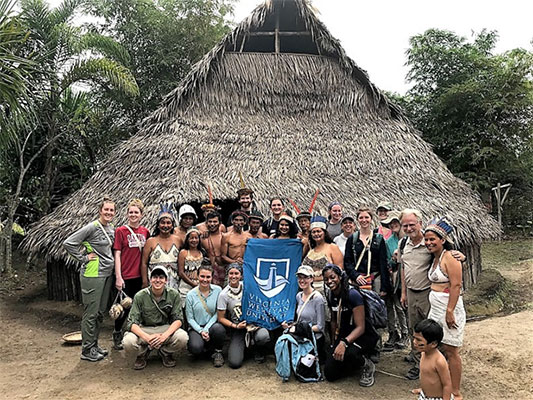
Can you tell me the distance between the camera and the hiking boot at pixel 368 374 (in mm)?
3900

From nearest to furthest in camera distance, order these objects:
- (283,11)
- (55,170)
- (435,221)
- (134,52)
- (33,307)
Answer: (435,221) → (33,307) → (283,11) → (55,170) → (134,52)

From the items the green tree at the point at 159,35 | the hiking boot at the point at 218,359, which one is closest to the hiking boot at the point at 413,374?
the hiking boot at the point at 218,359

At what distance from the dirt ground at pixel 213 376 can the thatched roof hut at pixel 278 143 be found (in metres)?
1.81

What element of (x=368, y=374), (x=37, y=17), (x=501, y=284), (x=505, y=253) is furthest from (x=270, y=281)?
(x=505, y=253)

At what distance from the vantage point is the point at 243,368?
4305 mm

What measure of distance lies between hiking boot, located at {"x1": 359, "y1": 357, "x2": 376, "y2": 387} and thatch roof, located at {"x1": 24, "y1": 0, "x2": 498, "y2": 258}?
2969 millimetres

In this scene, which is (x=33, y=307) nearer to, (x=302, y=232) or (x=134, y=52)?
(x=302, y=232)

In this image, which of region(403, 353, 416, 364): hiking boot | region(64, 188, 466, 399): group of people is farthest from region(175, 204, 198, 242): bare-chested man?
region(403, 353, 416, 364): hiking boot

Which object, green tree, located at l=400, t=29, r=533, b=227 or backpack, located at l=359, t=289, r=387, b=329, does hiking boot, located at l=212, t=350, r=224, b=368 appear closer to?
backpack, located at l=359, t=289, r=387, b=329

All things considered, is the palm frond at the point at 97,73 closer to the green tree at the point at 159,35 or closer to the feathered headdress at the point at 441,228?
the green tree at the point at 159,35

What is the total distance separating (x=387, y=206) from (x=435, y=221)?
5.22 feet

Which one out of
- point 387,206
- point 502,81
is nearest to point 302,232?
point 387,206

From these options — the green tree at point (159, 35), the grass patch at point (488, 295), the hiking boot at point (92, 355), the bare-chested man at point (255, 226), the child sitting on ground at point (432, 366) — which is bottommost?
the hiking boot at point (92, 355)

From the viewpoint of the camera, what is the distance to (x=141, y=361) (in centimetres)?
435
